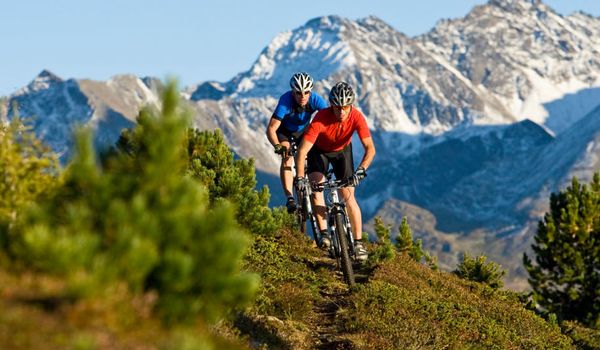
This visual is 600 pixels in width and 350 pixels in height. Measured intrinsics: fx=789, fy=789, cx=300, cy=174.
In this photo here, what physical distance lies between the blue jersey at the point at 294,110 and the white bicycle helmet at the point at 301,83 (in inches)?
16.7

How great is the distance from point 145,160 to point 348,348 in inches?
250

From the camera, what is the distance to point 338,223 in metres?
12.6

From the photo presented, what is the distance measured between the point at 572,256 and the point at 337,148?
81.0 ft

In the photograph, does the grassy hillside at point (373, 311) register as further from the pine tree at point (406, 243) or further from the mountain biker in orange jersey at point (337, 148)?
the pine tree at point (406, 243)

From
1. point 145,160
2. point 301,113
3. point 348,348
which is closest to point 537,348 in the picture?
point 348,348

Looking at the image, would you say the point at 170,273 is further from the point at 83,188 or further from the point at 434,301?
the point at 434,301

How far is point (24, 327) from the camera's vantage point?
14.0 feet

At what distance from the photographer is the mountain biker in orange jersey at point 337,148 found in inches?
466

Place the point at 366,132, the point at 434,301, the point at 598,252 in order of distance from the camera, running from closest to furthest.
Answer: the point at 366,132 → the point at 434,301 → the point at 598,252

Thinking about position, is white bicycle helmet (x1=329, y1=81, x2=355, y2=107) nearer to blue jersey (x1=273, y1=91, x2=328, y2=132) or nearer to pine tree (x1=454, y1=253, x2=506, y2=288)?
blue jersey (x1=273, y1=91, x2=328, y2=132)

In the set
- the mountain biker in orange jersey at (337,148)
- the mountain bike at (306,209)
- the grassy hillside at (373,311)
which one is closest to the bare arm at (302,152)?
the mountain biker in orange jersey at (337,148)

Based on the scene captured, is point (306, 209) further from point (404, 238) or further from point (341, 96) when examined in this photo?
point (404, 238)

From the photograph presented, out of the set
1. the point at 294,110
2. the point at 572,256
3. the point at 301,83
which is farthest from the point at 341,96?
the point at 572,256

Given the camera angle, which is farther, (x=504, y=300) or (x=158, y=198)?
(x=504, y=300)
